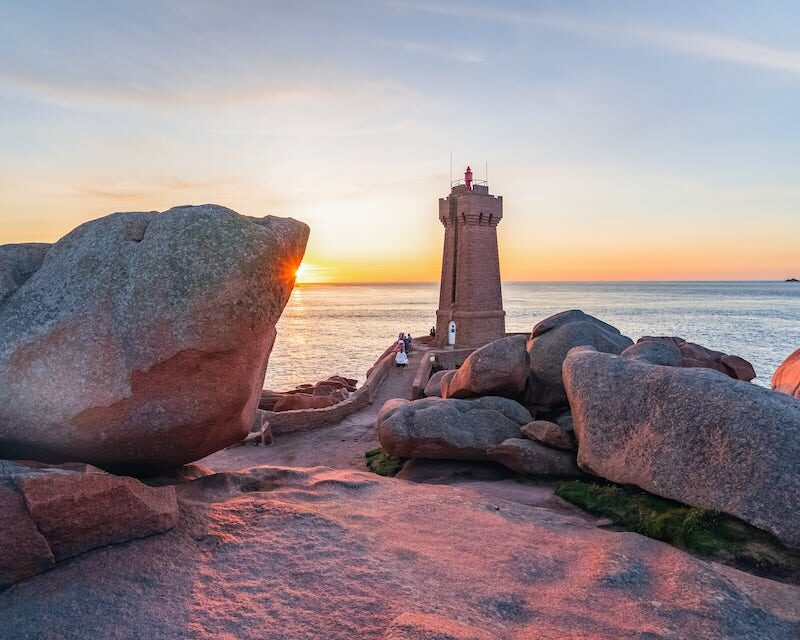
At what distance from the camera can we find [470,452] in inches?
404

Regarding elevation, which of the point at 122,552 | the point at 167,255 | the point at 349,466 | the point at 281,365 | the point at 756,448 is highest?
the point at 167,255

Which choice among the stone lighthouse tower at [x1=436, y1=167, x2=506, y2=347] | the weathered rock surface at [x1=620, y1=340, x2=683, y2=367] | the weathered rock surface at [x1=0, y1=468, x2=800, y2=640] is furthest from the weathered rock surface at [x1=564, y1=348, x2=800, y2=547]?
the stone lighthouse tower at [x1=436, y1=167, x2=506, y2=347]

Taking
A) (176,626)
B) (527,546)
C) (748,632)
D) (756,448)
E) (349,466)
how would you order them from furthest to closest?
(349,466) → (756,448) → (527,546) → (748,632) → (176,626)

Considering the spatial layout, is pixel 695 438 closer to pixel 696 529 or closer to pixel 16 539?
pixel 696 529

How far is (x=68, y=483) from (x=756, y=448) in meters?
7.97

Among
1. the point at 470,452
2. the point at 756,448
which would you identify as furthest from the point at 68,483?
the point at 756,448

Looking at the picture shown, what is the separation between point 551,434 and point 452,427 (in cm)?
192

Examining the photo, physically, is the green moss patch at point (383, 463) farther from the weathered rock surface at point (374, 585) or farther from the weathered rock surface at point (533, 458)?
the weathered rock surface at point (374, 585)

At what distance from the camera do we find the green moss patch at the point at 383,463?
11.2 meters

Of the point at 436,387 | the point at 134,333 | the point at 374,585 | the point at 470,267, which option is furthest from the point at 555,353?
the point at 470,267

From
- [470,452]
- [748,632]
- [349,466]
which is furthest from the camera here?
[349,466]

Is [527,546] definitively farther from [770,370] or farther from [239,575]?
[770,370]

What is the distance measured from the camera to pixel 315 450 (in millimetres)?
14219

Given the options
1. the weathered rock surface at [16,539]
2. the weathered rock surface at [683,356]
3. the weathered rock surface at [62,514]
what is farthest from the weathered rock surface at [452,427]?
the weathered rock surface at [16,539]
